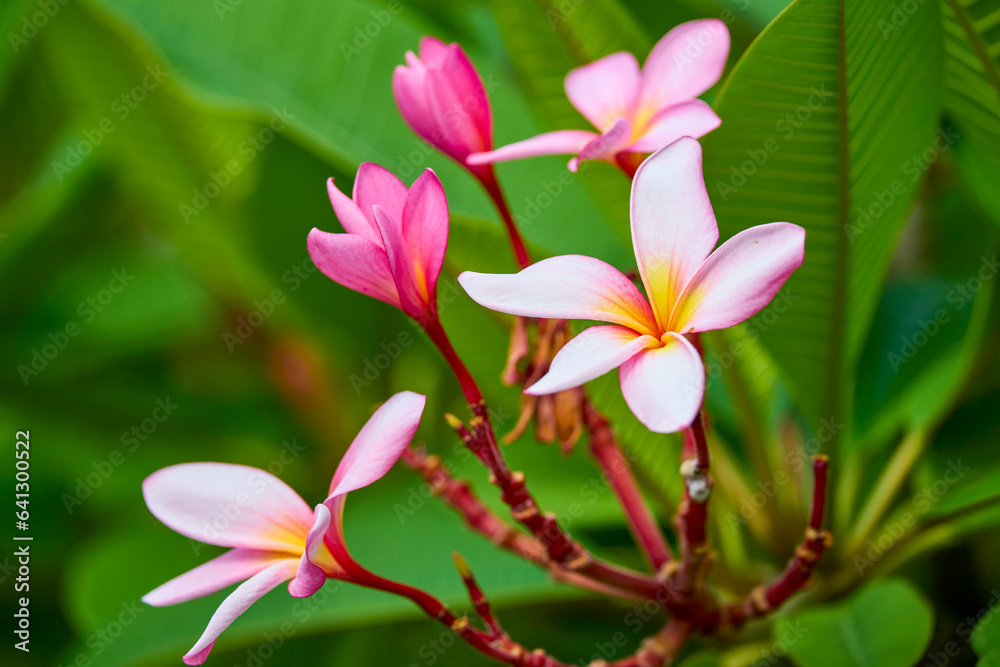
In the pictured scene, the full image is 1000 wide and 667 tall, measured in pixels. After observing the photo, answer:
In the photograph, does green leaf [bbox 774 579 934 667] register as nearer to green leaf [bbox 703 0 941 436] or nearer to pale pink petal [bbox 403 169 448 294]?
green leaf [bbox 703 0 941 436]

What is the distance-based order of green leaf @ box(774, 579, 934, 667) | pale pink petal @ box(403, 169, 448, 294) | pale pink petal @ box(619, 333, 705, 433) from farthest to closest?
green leaf @ box(774, 579, 934, 667) → pale pink petal @ box(403, 169, 448, 294) → pale pink petal @ box(619, 333, 705, 433)

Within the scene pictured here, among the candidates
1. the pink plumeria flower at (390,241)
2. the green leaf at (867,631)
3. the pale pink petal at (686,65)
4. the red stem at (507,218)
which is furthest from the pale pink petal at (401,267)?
the green leaf at (867,631)

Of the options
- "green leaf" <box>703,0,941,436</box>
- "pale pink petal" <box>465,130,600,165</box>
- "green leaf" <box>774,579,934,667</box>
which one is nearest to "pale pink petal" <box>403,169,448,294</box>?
"pale pink petal" <box>465,130,600,165</box>

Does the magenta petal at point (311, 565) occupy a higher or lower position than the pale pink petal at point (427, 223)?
lower

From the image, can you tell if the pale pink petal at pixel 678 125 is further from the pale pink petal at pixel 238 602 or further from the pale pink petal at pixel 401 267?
the pale pink petal at pixel 238 602

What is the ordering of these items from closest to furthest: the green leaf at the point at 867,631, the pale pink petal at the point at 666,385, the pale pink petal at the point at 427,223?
the pale pink petal at the point at 666,385 → the pale pink petal at the point at 427,223 → the green leaf at the point at 867,631

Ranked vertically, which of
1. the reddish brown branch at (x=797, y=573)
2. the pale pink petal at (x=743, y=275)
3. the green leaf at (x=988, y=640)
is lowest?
the green leaf at (x=988, y=640)
